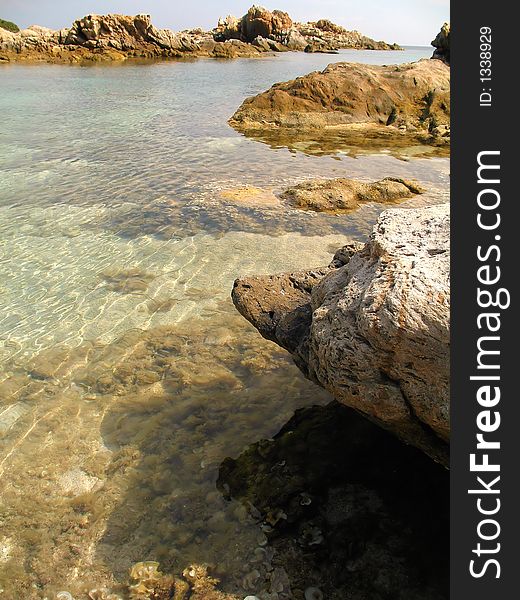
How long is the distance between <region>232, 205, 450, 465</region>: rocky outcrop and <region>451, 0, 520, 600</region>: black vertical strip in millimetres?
370

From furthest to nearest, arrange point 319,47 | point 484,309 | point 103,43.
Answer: point 319,47
point 103,43
point 484,309

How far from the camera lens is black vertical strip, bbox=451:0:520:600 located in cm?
209

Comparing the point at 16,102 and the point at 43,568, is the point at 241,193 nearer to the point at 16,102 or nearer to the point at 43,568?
the point at 43,568

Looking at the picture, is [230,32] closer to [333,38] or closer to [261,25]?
[261,25]

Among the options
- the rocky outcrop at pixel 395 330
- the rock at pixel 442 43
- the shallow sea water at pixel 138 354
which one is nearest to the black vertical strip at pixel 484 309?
the rocky outcrop at pixel 395 330

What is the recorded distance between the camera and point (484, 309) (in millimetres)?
2152

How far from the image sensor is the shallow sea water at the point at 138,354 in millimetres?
3684

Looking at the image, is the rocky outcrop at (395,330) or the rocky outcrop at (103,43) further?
the rocky outcrop at (103,43)

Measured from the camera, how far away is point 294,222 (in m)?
9.83

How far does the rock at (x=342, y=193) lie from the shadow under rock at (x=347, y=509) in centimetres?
683

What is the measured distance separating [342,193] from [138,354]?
658 centimetres

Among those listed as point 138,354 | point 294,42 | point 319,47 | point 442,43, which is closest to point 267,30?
point 294,42

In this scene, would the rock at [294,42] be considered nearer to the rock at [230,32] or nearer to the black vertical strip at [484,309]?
the rock at [230,32]

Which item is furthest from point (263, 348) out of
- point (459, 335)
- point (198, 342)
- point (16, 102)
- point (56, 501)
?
point (16, 102)
